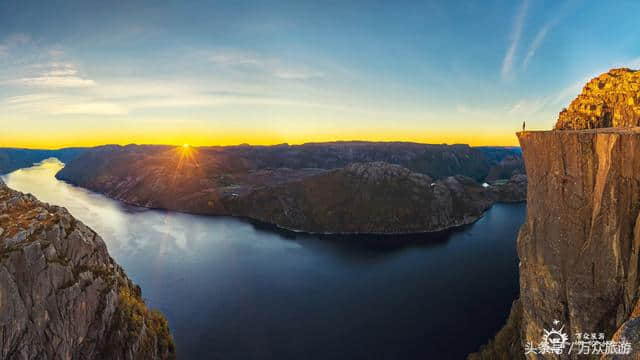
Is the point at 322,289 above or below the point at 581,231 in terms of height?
below

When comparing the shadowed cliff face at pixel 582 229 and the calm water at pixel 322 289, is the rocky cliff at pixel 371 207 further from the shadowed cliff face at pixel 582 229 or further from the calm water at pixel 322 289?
the shadowed cliff face at pixel 582 229

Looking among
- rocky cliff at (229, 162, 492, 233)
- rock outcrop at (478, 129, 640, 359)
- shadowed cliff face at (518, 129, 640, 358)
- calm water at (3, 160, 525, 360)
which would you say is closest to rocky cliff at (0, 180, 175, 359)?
calm water at (3, 160, 525, 360)

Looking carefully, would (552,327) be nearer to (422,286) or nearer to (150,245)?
(422,286)

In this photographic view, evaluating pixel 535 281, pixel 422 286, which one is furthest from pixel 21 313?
pixel 422 286

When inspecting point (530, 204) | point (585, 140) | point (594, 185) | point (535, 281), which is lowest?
point (535, 281)

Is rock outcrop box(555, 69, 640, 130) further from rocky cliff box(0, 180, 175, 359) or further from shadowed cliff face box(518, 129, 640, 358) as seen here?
rocky cliff box(0, 180, 175, 359)

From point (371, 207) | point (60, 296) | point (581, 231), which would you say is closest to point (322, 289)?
point (60, 296)

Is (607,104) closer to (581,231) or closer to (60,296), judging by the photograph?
(581,231)

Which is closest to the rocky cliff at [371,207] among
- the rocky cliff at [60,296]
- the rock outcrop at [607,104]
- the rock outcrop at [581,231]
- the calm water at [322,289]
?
the calm water at [322,289]
